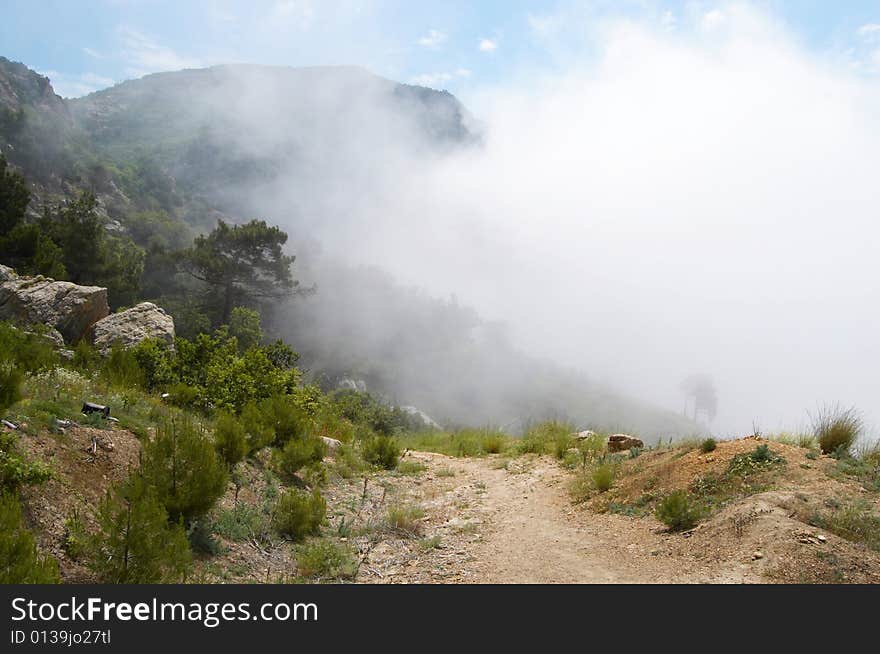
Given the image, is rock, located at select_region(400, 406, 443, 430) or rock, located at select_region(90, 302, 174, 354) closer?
rock, located at select_region(90, 302, 174, 354)

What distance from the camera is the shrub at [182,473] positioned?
570 cm

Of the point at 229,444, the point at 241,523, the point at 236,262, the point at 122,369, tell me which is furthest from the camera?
the point at 236,262

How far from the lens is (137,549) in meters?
4.32

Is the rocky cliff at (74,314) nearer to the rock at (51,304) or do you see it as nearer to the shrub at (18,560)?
the rock at (51,304)

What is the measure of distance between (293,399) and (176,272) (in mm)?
31361

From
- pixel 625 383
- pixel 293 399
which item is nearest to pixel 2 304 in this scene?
→ pixel 293 399

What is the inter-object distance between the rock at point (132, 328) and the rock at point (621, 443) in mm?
11182

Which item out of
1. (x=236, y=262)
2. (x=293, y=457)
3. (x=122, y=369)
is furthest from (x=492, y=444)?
(x=236, y=262)

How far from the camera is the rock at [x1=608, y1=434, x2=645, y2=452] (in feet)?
41.0

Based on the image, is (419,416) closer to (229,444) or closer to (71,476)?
(229,444)

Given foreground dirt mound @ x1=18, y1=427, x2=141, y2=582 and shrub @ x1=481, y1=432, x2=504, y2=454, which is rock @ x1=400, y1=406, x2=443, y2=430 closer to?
shrub @ x1=481, y1=432, x2=504, y2=454

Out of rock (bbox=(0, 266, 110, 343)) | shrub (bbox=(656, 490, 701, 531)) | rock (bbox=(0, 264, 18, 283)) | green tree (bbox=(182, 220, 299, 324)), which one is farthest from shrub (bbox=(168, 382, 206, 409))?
green tree (bbox=(182, 220, 299, 324))

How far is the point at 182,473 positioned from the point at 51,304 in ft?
36.9

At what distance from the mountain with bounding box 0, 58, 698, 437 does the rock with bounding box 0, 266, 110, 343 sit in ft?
68.7
